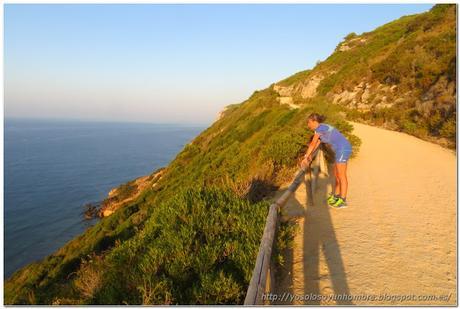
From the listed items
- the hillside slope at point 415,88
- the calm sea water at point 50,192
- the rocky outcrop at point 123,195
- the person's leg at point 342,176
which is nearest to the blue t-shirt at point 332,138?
the person's leg at point 342,176

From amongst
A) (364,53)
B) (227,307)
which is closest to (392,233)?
(227,307)

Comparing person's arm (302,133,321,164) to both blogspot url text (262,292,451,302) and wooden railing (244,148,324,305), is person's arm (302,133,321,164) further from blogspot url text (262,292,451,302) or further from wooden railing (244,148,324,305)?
blogspot url text (262,292,451,302)

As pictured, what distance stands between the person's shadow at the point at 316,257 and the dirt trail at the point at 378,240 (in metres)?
0.01

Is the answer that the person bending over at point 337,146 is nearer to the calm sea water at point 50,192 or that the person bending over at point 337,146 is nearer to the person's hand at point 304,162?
the person's hand at point 304,162

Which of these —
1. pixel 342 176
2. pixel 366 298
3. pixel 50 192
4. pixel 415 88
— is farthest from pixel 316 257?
pixel 50 192

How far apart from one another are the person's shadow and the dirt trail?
0.01 metres

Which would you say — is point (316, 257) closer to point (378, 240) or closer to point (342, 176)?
point (378, 240)

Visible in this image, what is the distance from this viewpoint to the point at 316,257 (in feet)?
14.6

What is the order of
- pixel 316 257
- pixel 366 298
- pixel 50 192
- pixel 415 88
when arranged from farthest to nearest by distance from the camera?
pixel 50 192
pixel 415 88
pixel 316 257
pixel 366 298

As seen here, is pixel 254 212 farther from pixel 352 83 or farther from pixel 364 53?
pixel 364 53

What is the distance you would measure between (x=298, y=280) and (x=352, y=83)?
27351mm

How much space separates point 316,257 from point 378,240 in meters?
1.12

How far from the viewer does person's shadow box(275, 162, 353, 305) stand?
3689mm

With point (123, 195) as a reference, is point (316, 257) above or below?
above
